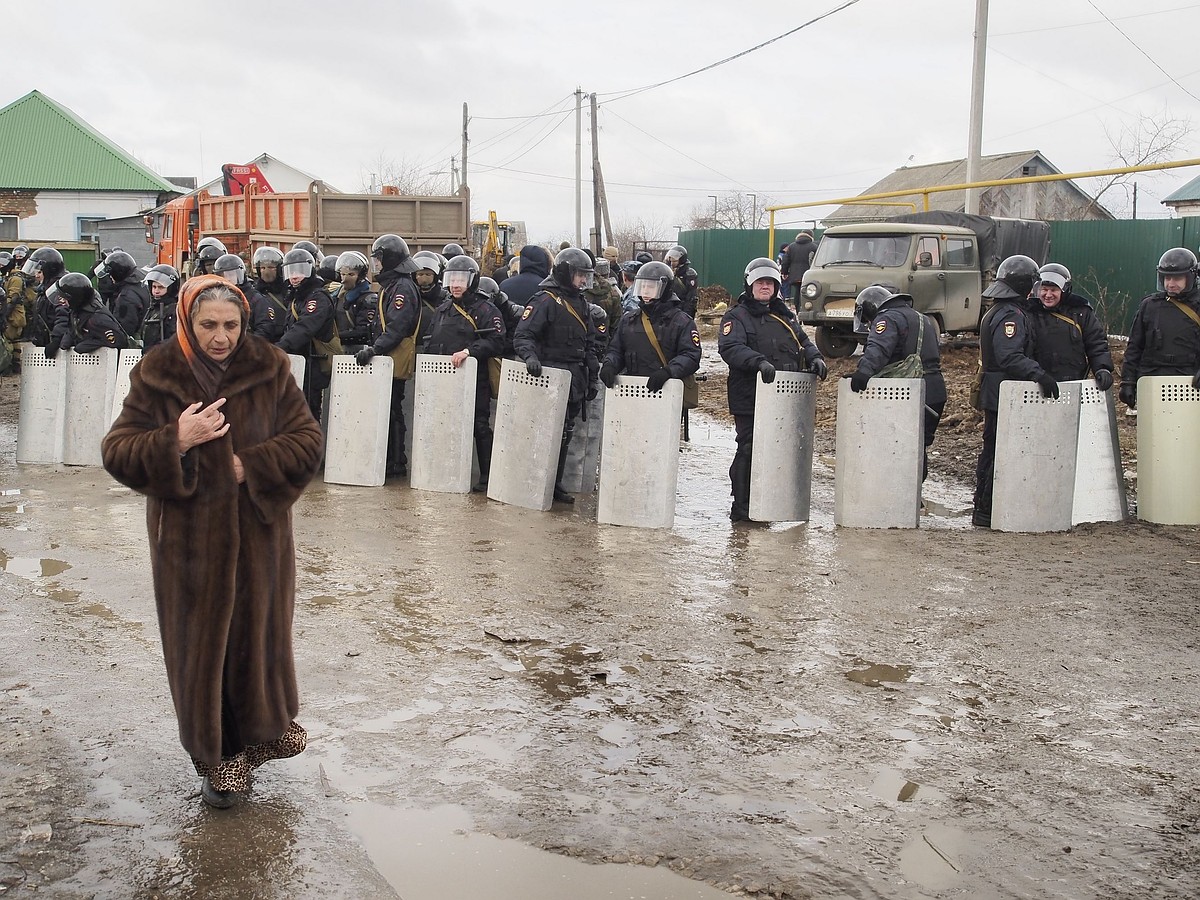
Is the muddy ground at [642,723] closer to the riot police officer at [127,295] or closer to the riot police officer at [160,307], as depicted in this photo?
the riot police officer at [160,307]

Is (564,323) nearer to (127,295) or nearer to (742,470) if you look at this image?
(742,470)

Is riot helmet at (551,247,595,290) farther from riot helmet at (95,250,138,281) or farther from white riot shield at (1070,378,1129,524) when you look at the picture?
riot helmet at (95,250,138,281)

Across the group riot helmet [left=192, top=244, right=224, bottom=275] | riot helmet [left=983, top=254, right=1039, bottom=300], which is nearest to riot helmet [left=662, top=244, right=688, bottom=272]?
riot helmet [left=192, top=244, right=224, bottom=275]

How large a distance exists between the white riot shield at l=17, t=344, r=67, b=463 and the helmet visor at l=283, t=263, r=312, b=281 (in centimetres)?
225

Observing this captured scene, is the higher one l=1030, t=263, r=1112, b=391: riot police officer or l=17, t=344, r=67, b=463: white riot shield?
l=1030, t=263, r=1112, b=391: riot police officer

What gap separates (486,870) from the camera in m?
3.76

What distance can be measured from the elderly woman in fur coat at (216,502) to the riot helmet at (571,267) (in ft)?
18.4

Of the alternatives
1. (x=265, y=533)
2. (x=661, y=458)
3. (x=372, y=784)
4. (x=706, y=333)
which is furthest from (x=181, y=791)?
(x=706, y=333)

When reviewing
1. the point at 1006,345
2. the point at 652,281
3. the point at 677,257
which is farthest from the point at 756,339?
the point at 677,257

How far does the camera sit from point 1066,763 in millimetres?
4582

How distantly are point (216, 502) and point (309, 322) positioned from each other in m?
6.56

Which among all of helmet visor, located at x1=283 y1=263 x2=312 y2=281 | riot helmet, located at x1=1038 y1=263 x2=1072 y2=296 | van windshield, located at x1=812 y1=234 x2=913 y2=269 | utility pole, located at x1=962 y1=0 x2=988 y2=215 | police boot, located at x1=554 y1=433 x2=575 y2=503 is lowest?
police boot, located at x1=554 y1=433 x2=575 y2=503

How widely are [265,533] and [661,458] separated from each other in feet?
16.0

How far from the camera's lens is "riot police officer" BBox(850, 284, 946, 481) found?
8.55m
